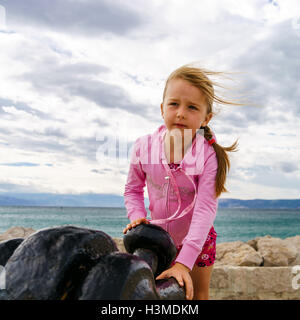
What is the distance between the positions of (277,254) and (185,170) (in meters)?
6.09

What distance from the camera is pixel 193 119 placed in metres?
2.50

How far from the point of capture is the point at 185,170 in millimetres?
2666

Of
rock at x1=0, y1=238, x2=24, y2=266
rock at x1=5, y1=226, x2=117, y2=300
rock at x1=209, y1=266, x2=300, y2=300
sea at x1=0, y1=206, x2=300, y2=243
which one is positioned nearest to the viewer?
rock at x1=5, y1=226, x2=117, y2=300

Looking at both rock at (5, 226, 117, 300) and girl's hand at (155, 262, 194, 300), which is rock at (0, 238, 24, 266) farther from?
A: girl's hand at (155, 262, 194, 300)

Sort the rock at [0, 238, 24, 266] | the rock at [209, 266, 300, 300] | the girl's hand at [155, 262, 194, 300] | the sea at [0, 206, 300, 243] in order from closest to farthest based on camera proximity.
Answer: the rock at [0, 238, 24, 266] → the girl's hand at [155, 262, 194, 300] → the rock at [209, 266, 300, 300] → the sea at [0, 206, 300, 243]

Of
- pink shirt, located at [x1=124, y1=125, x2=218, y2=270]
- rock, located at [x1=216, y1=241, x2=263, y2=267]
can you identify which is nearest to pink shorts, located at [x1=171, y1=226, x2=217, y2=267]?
pink shirt, located at [x1=124, y1=125, x2=218, y2=270]

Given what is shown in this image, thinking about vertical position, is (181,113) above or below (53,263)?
above

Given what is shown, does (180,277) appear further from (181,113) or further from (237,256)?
(237,256)

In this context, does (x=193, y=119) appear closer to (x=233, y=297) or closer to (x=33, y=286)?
(x=33, y=286)

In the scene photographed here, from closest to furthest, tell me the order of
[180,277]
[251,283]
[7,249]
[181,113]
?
[7,249] → [180,277] → [181,113] → [251,283]

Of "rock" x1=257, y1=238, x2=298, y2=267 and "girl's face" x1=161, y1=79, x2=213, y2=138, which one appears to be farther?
"rock" x1=257, y1=238, x2=298, y2=267

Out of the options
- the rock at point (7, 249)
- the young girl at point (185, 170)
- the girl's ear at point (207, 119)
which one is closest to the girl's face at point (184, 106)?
the young girl at point (185, 170)

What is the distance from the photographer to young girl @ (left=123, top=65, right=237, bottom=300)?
8.19ft

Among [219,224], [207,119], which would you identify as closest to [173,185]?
[207,119]
